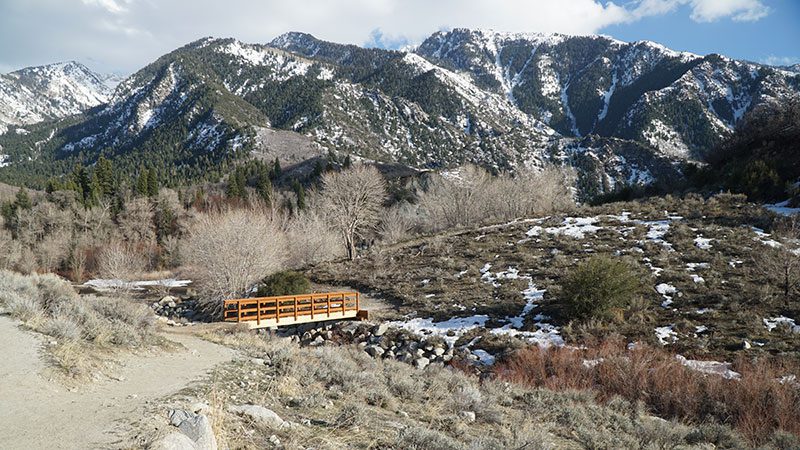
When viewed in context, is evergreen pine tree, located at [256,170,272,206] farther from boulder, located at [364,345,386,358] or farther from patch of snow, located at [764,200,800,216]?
patch of snow, located at [764,200,800,216]

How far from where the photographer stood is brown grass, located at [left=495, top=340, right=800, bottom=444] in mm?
9312

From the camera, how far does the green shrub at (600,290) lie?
16578mm

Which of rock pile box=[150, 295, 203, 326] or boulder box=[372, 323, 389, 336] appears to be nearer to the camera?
boulder box=[372, 323, 389, 336]

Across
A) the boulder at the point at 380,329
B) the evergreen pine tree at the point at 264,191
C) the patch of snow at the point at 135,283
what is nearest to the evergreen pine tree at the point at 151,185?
the evergreen pine tree at the point at 264,191

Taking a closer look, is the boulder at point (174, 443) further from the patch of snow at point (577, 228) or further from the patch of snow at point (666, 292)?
the patch of snow at point (577, 228)

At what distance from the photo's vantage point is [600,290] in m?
16.7

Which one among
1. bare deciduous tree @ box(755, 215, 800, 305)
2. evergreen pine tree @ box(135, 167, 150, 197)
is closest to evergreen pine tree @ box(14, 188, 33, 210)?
evergreen pine tree @ box(135, 167, 150, 197)

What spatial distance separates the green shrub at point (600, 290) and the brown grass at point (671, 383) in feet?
7.71

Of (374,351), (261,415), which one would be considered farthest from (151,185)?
(261,415)

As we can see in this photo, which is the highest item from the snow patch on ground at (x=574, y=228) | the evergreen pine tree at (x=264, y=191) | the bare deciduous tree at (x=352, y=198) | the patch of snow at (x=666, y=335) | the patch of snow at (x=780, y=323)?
the evergreen pine tree at (x=264, y=191)

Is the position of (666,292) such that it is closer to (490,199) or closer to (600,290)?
(600,290)

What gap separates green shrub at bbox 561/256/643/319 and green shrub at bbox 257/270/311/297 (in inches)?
592

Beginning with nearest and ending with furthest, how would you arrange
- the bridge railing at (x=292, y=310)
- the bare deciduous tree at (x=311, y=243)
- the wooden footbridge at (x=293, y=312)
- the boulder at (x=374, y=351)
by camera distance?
the boulder at (x=374, y=351)
the wooden footbridge at (x=293, y=312)
the bridge railing at (x=292, y=310)
the bare deciduous tree at (x=311, y=243)

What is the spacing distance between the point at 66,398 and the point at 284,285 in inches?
754
